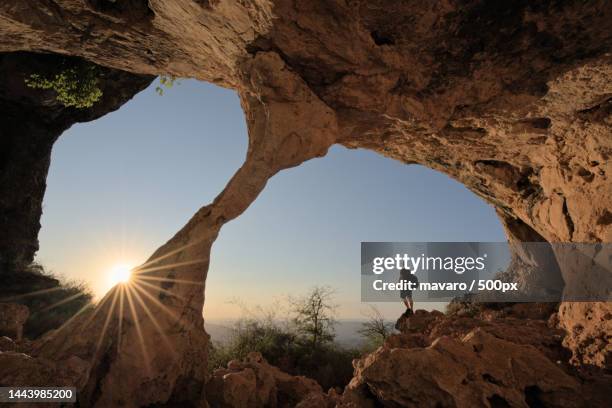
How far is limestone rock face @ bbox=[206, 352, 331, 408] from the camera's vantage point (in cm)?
454

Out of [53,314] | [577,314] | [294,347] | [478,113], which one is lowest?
[294,347]

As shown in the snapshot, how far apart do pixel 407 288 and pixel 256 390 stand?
17.2 feet

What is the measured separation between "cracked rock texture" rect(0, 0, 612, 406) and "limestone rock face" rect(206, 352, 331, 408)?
68cm

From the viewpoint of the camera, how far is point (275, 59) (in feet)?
14.2

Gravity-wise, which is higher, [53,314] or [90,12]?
[90,12]

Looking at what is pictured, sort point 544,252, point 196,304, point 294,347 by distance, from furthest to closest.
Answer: point 294,347
point 544,252
point 196,304

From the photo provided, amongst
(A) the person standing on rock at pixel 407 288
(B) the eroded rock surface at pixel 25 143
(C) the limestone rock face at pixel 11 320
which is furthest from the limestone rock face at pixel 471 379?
(B) the eroded rock surface at pixel 25 143

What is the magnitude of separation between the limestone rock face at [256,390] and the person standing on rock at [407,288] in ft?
12.4

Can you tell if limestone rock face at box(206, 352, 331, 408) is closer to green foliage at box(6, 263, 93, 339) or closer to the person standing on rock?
the person standing on rock

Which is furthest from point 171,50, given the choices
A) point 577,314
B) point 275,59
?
point 577,314

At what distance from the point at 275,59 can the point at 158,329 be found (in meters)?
3.67

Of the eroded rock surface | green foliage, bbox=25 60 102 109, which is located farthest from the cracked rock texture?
the eroded rock surface

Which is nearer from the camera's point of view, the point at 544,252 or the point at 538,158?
the point at 538,158

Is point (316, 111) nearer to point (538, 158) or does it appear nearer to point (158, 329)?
point (158, 329)
